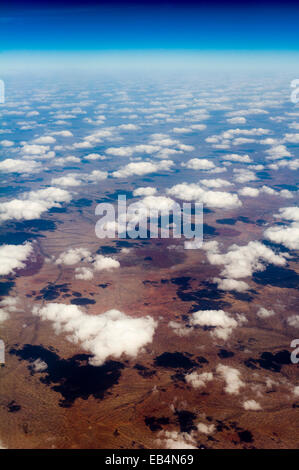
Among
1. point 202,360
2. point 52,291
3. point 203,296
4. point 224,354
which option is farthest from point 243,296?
point 52,291

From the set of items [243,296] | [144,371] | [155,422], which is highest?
[243,296]

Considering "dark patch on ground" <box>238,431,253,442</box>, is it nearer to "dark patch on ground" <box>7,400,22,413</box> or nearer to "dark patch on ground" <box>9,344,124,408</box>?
"dark patch on ground" <box>9,344,124,408</box>

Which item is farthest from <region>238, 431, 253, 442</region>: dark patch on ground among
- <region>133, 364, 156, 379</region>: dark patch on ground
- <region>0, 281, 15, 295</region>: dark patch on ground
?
<region>0, 281, 15, 295</region>: dark patch on ground

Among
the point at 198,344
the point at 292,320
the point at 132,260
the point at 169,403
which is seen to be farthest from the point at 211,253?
the point at 169,403

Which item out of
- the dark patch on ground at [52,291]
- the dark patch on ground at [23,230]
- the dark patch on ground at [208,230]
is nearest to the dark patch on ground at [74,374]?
the dark patch on ground at [52,291]

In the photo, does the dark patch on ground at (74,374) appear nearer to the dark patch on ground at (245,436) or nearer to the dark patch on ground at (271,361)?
the dark patch on ground at (245,436)

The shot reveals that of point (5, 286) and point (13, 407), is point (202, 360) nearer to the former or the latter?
point (13, 407)

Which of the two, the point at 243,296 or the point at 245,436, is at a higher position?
the point at 243,296
